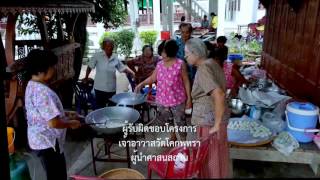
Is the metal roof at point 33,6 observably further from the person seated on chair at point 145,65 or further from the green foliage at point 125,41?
the green foliage at point 125,41

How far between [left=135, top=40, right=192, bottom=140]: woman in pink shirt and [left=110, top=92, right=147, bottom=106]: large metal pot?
33 centimetres

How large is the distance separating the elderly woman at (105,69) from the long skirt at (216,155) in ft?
6.96

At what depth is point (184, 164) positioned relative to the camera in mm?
2598

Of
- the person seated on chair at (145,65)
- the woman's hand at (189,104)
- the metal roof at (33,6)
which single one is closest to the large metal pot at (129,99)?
the woman's hand at (189,104)

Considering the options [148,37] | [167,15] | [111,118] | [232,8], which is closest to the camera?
[111,118]

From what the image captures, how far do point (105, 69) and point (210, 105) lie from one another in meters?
2.24

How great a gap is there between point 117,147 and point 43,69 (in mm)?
2282

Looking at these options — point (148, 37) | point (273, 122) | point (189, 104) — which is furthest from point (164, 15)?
point (273, 122)

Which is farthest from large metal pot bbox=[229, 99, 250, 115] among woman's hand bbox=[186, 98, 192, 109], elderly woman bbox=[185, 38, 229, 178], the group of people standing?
elderly woman bbox=[185, 38, 229, 178]

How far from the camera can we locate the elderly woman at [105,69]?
452cm

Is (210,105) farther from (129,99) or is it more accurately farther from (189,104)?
(129,99)

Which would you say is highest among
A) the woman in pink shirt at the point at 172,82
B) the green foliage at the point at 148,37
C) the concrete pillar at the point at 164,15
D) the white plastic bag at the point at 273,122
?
the concrete pillar at the point at 164,15

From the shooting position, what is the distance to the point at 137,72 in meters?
5.39

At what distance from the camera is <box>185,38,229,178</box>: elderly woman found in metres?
2.50
